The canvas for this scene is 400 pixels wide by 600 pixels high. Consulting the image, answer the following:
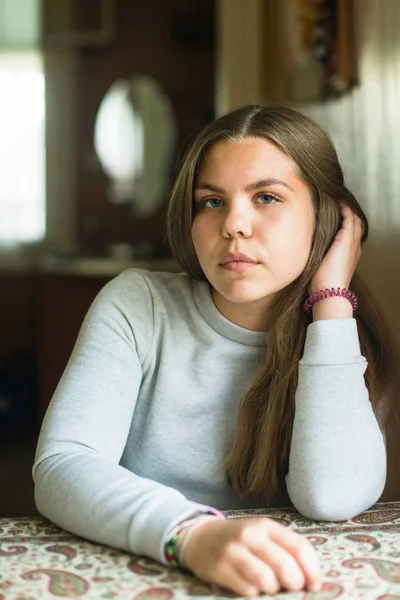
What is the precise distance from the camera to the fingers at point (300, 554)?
80cm

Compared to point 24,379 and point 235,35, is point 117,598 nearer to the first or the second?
point 235,35

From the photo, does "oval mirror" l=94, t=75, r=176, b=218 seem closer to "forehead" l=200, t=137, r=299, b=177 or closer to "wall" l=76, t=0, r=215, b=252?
"wall" l=76, t=0, r=215, b=252

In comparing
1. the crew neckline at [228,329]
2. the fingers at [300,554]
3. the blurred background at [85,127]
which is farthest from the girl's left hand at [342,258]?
the blurred background at [85,127]

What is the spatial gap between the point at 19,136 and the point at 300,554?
4.05m

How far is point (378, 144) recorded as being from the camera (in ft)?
5.69

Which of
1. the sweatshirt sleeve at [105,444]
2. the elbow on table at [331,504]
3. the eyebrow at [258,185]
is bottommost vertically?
the elbow on table at [331,504]

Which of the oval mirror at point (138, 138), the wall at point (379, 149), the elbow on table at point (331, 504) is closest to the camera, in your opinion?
the elbow on table at point (331, 504)

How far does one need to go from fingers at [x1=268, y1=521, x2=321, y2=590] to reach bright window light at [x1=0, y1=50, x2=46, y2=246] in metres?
3.91

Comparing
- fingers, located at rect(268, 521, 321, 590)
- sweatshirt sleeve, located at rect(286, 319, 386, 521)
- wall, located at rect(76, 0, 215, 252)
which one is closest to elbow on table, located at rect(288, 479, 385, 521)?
sweatshirt sleeve, located at rect(286, 319, 386, 521)

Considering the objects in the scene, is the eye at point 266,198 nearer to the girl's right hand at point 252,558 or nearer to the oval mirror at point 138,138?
the girl's right hand at point 252,558

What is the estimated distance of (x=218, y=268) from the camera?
118 centimetres

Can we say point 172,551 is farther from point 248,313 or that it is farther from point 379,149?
point 379,149

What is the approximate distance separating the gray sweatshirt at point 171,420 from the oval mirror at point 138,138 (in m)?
3.19

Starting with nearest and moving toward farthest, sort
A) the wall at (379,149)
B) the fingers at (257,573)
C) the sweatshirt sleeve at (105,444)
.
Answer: the fingers at (257,573) < the sweatshirt sleeve at (105,444) < the wall at (379,149)
